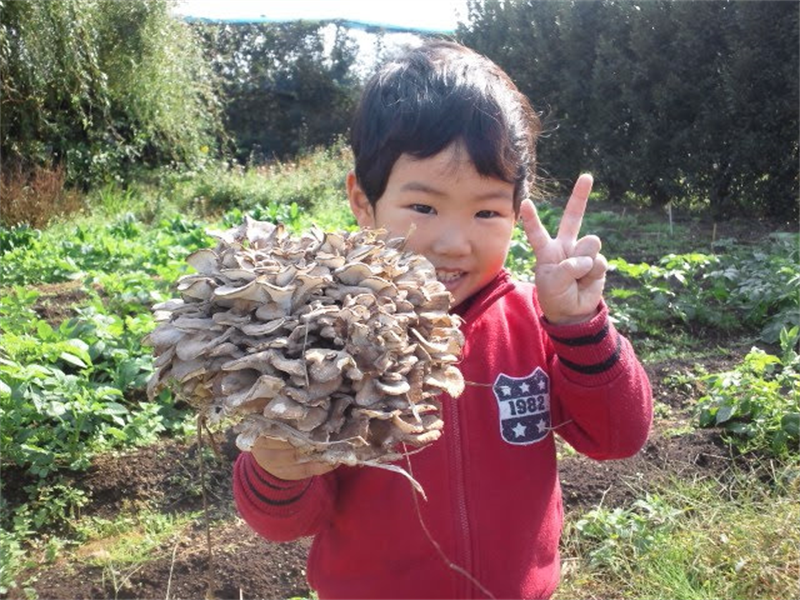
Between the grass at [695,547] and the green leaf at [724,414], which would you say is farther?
the green leaf at [724,414]

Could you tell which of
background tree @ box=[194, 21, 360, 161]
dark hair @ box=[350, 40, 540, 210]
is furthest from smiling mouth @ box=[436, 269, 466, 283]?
background tree @ box=[194, 21, 360, 161]

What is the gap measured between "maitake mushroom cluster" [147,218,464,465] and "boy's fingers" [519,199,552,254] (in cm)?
42

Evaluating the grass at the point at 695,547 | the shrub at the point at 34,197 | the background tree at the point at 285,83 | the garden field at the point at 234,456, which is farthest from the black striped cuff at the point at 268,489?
the background tree at the point at 285,83

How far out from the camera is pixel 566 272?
5.77ft

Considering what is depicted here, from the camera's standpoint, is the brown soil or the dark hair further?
the brown soil

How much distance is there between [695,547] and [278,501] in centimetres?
156

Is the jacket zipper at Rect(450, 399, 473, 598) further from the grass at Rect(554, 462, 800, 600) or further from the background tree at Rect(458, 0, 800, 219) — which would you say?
the background tree at Rect(458, 0, 800, 219)

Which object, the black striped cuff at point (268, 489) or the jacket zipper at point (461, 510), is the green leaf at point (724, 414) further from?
the black striped cuff at point (268, 489)

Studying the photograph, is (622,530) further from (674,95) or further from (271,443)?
(674,95)

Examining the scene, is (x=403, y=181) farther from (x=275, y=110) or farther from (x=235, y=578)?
(x=275, y=110)

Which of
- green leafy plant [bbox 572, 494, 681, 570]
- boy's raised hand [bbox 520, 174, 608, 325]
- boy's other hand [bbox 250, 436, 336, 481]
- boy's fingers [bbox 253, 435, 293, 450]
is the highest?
boy's raised hand [bbox 520, 174, 608, 325]

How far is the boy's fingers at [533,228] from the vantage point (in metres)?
1.83

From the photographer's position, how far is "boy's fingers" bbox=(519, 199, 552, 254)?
183 centimetres

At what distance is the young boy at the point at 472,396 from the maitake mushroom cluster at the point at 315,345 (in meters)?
0.38
